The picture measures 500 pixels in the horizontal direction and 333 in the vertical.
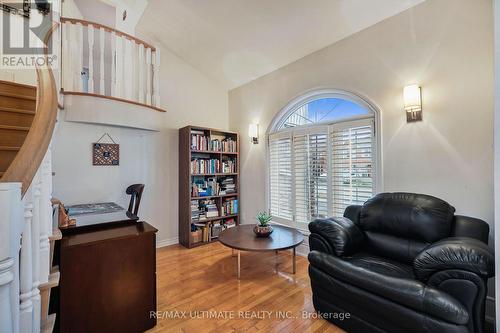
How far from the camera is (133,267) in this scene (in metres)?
1.64

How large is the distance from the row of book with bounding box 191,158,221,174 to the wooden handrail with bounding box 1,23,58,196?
8.85 ft

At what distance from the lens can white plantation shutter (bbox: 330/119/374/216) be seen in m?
2.60

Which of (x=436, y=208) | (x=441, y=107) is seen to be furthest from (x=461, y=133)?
(x=436, y=208)

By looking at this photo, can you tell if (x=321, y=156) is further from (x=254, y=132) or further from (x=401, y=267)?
(x=401, y=267)

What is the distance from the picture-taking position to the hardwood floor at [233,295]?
1.81 metres

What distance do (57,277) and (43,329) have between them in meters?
0.27

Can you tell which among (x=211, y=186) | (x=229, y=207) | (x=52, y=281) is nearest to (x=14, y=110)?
(x=52, y=281)

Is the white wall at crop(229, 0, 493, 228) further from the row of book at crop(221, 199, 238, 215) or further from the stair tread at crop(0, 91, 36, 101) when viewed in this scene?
the stair tread at crop(0, 91, 36, 101)

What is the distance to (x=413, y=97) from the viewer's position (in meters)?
2.18

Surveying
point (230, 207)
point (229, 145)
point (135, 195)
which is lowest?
point (230, 207)

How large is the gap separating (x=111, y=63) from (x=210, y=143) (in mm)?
1802

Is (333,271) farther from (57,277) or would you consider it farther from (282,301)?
(57,277)

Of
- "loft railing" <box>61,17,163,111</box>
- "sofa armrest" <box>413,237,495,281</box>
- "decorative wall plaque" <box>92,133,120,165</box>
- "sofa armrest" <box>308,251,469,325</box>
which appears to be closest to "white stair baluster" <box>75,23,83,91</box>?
"loft railing" <box>61,17,163,111</box>

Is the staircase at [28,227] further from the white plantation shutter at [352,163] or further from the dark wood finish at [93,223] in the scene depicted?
the white plantation shutter at [352,163]
